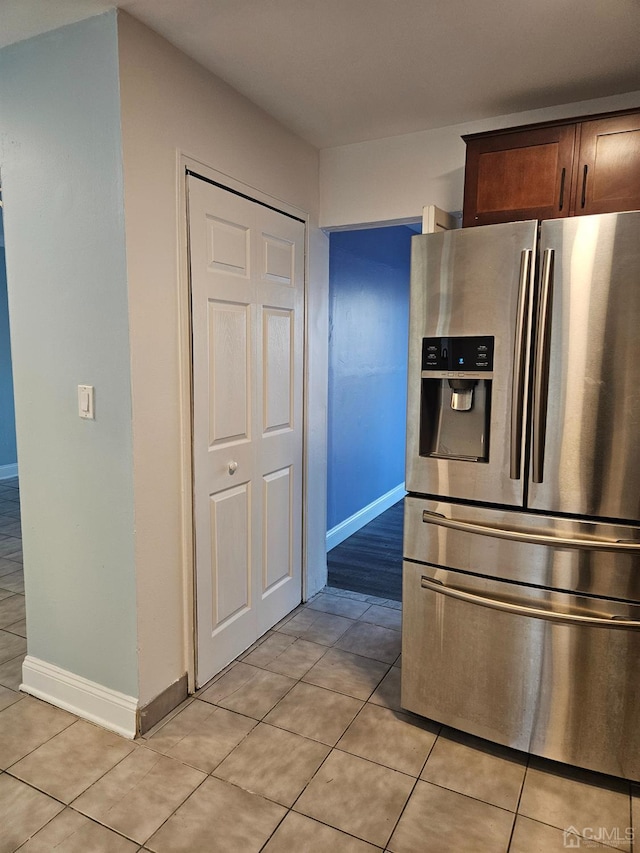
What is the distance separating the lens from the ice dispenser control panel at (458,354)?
6.36 feet

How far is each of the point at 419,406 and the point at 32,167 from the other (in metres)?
1.66

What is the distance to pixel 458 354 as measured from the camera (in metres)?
1.99

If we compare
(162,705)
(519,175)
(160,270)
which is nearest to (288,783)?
(162,705)

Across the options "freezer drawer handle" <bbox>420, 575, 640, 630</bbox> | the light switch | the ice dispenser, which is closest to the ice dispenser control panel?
the ice dispenser

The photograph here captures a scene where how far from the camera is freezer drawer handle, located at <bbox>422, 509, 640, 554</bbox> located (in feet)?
5.89

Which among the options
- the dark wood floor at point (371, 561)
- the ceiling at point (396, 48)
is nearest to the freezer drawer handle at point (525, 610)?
the dark wood floor at point (371, 561)

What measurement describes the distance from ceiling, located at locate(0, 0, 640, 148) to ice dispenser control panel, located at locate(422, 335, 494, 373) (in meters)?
1.03

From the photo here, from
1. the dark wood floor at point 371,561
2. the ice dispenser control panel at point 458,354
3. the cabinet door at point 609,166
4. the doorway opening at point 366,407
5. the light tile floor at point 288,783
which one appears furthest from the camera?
the doorway opening at point 366,407

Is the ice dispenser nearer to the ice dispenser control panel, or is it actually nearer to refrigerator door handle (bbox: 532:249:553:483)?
the ice dispenser control panel

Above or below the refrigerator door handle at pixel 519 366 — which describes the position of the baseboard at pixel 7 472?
below

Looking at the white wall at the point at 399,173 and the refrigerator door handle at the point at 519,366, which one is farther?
the white wall at the point at 399,173

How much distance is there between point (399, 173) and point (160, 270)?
1.45 m

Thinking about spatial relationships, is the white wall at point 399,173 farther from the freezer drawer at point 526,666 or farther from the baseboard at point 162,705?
the baseboard at point 162,705

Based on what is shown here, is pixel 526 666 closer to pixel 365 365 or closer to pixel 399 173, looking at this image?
pixel 399 173
